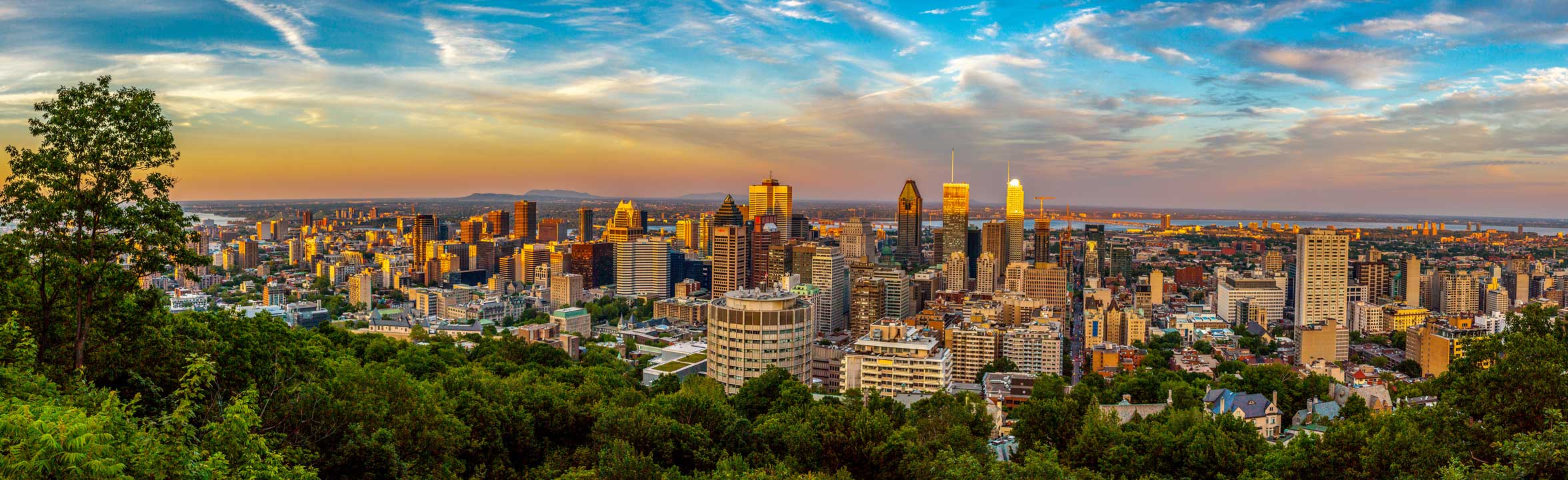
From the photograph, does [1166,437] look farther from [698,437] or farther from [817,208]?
[817,208]

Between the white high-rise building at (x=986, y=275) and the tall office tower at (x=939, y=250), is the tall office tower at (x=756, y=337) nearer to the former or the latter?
the white high-rise building at (x=986, y=275)

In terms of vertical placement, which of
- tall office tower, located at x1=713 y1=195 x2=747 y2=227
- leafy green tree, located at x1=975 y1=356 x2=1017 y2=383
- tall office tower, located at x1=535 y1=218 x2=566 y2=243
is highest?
tall office tower, located at x1=713 y1=195 x2=747 y2=227

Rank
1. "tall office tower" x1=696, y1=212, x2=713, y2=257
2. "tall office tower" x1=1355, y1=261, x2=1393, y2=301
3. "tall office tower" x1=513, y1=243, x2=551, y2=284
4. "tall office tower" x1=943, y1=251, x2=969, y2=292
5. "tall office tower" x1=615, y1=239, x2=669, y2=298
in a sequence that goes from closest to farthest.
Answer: "tall office tower" x1=1355, y1=261, x2=1393, y2=301, "tall office tower" x1=615, y1=239, x2=669, y2=298, "tall office tower" x1=943, y1=251, x2=969, y2=292, "tall office tower" x1=513, y1=243, x2=551, y2=284, "tall office tower" x1=696, y1=212, x2=713, y2=257

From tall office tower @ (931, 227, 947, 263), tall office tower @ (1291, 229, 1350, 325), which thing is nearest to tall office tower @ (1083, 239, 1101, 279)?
tall office tower @ (931, 227, 947, 263)

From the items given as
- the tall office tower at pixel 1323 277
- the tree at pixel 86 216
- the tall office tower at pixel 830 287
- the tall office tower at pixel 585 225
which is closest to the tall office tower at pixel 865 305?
the tall office tower at pixel 830 287

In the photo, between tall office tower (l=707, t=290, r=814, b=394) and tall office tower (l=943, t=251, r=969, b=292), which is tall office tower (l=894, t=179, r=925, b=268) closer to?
tall office tower (l=943, t=251, r=969, b=292)
